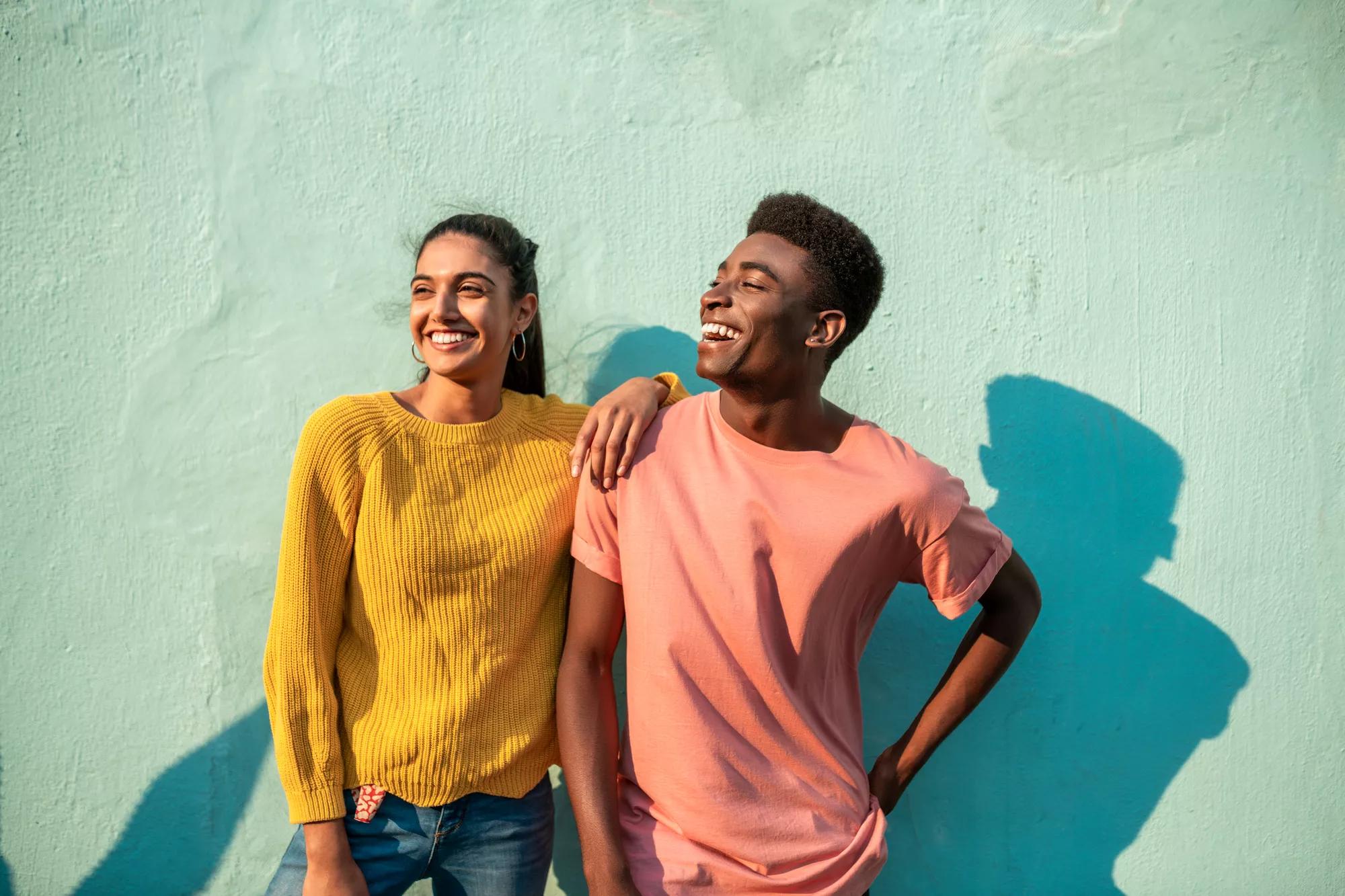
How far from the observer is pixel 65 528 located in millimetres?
2234

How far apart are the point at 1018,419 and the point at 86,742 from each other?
7.94 ft

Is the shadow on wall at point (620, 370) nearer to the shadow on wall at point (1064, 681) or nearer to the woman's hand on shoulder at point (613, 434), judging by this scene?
the woman's hand on shoulder at point (613, 434)

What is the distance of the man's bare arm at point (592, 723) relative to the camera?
181 centimetres

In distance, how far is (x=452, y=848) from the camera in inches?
73.9

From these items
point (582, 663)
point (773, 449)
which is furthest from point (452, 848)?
point (773, 449)

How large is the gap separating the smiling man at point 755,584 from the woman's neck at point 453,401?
30 centimetres

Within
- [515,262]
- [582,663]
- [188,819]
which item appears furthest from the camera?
[188,819]

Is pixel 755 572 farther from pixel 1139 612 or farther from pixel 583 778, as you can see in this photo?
pixel 1139 612

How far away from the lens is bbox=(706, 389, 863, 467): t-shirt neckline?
184 cm

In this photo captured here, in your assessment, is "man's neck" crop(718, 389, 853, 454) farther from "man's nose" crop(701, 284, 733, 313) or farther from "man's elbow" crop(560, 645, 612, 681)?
"man's elbow" crop(560, 645, 612, 681)

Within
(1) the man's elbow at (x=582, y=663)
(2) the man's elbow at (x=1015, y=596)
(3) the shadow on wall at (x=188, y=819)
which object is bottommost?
(3) the shadow on wall at (x=188, y=819)

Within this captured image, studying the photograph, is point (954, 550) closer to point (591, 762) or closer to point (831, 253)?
point (831, 253)

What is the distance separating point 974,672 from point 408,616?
3.97ft

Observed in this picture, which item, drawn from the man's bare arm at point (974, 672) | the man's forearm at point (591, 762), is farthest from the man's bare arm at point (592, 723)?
the man's bare arm at point (974, 672)
